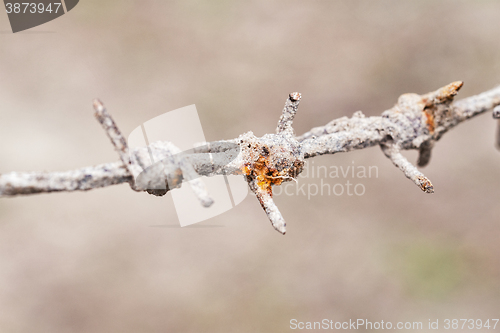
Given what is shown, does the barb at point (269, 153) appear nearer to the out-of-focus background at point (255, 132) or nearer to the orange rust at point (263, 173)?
the orange rust at point (263, 173)

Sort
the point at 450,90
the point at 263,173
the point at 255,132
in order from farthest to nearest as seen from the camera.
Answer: the point at 255,132 < the point at 450,90 < the point at 263,173

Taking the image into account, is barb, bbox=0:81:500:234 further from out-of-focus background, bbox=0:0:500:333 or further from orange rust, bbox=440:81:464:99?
out-of-focus background, bbox=0:0:500:333

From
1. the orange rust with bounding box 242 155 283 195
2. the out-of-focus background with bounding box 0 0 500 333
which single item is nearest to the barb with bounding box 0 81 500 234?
the orange rust with bounding box 242 155 283 195

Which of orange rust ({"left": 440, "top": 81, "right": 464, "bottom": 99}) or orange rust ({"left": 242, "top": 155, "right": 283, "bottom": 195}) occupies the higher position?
orange rust ({"left": 440, "top": 81, "right": 464, "bottom": 99})

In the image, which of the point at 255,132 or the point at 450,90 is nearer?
the point at 450,90

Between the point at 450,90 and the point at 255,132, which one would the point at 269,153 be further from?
the point at 255,132

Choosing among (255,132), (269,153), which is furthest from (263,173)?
(255,132)

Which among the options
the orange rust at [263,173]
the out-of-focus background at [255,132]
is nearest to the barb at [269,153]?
the orange rust at [263,173]

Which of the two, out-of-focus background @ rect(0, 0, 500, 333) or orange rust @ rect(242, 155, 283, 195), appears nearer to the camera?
orange rust @ rect(242, 155, 283, 195)
